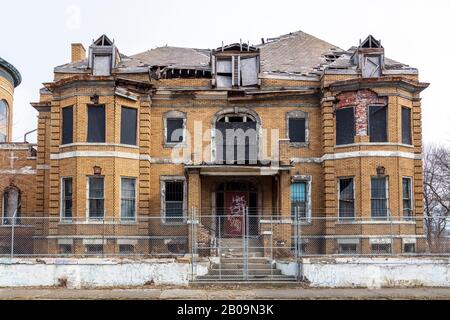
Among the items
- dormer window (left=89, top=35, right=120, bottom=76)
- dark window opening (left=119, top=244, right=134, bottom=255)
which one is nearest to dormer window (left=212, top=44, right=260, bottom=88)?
dormer window (left=89, top=35, right=120, bottom=76)

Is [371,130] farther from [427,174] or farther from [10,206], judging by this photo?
[427,174]

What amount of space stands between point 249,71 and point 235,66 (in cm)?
73

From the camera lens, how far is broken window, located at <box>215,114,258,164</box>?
94.3 ft

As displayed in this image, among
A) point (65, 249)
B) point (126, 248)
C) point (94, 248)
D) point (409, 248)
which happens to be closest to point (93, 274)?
point (94, 248)

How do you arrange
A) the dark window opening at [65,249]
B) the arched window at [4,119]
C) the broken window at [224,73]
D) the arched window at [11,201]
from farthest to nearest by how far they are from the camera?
the arched window at [4,119]
the arched window at [11,201]
the broken window at [224,73]
the dark window opening at [65,249]

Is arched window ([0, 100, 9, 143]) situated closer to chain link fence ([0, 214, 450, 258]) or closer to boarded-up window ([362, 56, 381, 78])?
chain link fence ([0, 214, 450, 258])

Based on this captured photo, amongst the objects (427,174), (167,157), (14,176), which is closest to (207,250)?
(167,157)

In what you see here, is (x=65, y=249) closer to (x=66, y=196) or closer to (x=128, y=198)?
(x=66, y=196)

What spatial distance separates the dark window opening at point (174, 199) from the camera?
28.3 m

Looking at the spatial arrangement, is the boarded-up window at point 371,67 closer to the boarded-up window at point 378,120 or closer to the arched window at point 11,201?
the boarded-up window at point 378,120

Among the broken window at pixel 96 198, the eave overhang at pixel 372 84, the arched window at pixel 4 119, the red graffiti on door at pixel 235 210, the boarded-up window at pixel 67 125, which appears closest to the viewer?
the broken window at pixel 96 198

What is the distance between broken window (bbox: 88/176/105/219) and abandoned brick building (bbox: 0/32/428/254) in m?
0.05

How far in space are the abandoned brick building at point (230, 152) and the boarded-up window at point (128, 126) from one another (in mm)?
50

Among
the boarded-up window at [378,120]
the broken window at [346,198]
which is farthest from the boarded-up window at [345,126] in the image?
the broken window at [346,198]
